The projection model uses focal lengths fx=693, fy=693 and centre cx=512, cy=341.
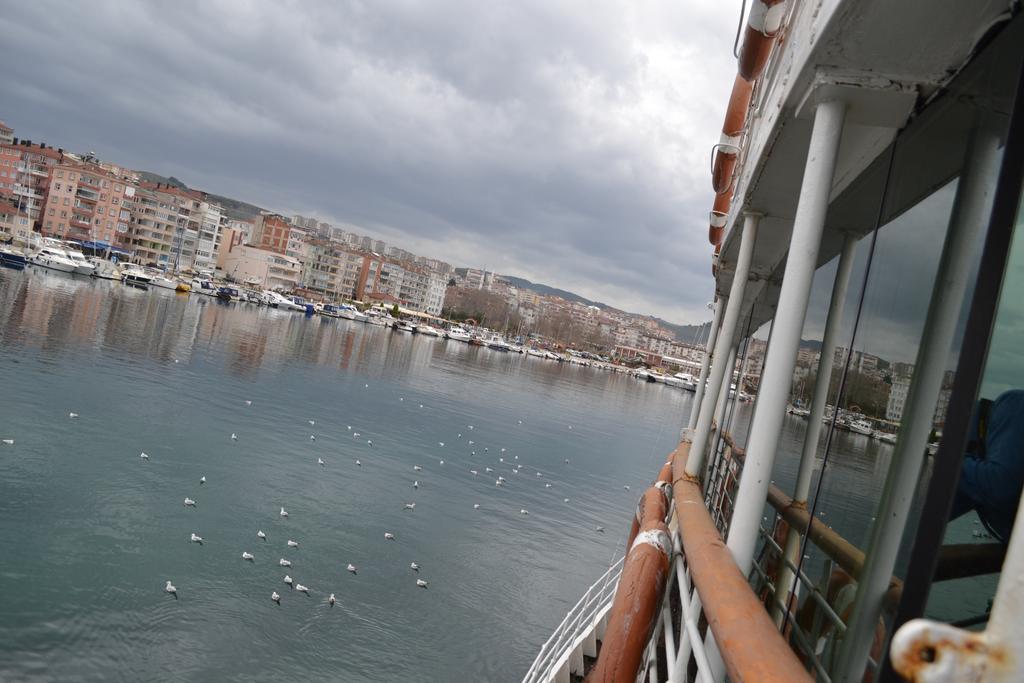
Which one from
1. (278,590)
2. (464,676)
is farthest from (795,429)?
(278,590)

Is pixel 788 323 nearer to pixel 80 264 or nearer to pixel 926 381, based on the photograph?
pixel 926 381

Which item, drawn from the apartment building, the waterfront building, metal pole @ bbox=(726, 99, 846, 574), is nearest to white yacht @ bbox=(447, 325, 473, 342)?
the waterfront building

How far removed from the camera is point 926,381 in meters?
1.80

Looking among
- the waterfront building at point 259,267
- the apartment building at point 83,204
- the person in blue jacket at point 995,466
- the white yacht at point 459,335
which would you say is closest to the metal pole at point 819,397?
the person in blue jacket at point 995,466

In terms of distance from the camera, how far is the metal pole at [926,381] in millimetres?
1767

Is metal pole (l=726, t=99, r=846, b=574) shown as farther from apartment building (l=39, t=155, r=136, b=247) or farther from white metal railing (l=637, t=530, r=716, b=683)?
apartment building (l=39, t=155, r=136, b=247)

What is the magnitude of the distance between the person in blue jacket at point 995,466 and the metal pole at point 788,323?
839 millimetres

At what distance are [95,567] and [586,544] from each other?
1148 centimetres

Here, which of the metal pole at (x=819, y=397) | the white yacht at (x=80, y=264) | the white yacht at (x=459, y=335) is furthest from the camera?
the white yacht at (x=459, y=335)

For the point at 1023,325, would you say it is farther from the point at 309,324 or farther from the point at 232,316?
the point at 309,324

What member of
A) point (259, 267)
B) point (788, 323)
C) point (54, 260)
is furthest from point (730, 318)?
point (259, 267)

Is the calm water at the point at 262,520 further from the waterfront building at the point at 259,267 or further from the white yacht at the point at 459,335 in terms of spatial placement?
the white yacht at the point at 459,335

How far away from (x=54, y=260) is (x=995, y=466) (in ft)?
262

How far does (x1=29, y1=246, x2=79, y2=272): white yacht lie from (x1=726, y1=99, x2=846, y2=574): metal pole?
78.0 meters
